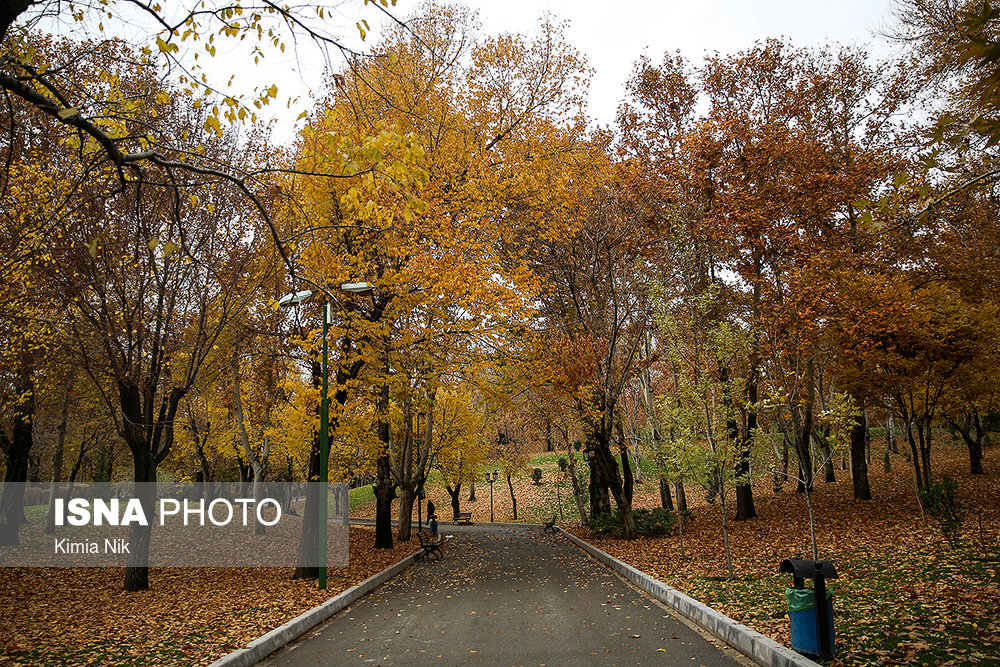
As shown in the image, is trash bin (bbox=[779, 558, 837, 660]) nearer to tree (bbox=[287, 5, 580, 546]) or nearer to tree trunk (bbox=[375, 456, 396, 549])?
tree (bbox=[287, 5, 580, 546])

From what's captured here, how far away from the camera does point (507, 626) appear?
909cm

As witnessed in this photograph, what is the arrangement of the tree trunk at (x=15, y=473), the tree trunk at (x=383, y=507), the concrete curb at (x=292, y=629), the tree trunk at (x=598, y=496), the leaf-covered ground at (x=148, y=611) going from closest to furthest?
the concrete curb at (x=292, y=629) < the leaf-covered ground at (x=148, y=611) < the tree trunk at (x=15, y=473) < the tree trunk at (x=383, y=507) < the tree trunk at (x=598, y=496)

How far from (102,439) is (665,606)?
27.8 metres

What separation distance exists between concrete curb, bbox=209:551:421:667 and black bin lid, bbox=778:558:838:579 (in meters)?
6.15

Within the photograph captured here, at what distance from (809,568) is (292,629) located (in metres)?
7.09

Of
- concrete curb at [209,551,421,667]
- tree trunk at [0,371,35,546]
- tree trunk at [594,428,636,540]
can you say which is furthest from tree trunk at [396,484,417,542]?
tree trunk at [0,371,35,546]

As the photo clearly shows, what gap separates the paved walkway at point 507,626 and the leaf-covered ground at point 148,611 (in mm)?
1010

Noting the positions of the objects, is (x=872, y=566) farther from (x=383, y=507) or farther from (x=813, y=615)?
(x=383, y=507)

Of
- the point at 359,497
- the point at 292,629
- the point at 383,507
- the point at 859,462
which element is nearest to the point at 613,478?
the point at 383,507

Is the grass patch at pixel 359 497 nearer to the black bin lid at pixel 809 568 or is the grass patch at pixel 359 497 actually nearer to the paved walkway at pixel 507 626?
the paved walkway at pixel 507 626

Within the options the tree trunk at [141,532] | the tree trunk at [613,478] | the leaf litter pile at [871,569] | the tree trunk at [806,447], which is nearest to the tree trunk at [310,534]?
the tree trunk at [141,532]

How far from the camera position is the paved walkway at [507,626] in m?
7.19

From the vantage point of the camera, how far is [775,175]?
17.5 metres

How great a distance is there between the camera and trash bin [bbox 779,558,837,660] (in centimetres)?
573
